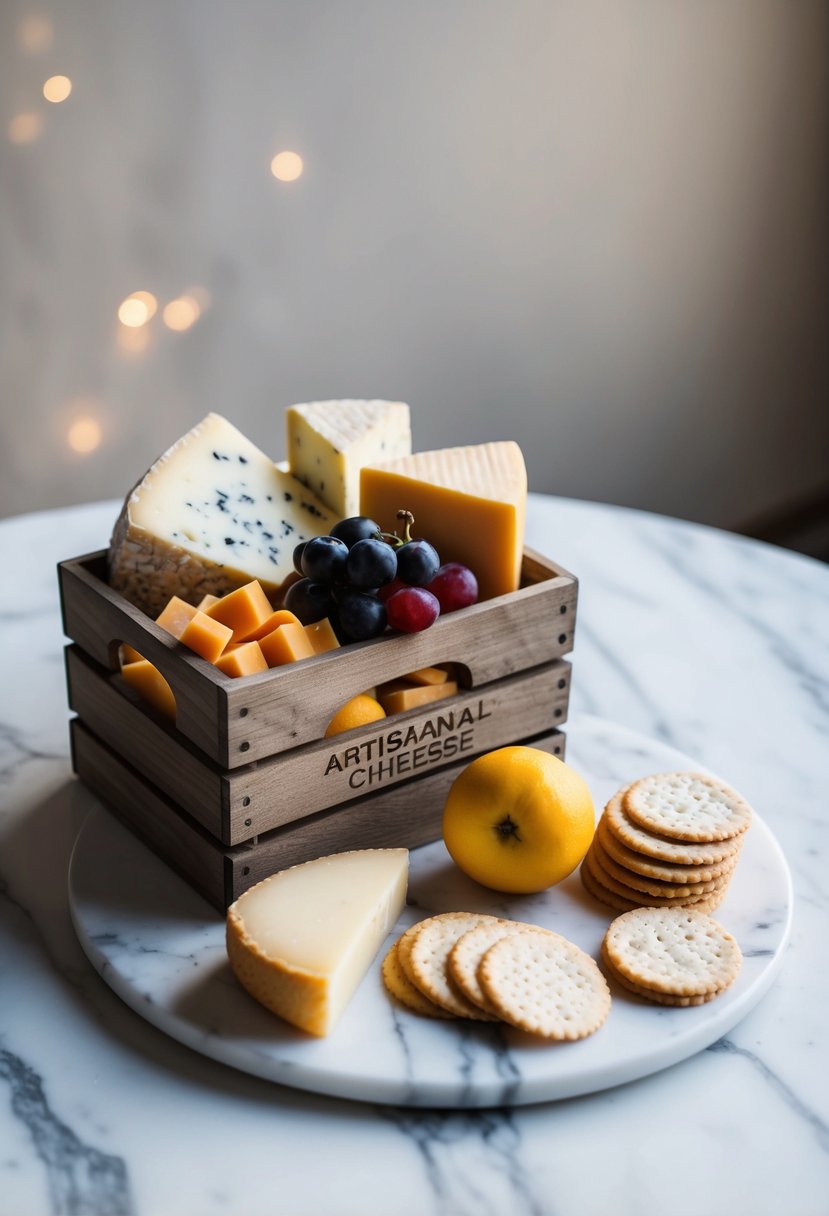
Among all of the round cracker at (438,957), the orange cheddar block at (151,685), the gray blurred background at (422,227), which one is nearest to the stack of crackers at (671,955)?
the round cracker at (438,957)

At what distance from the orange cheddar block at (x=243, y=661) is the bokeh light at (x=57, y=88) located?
144cm

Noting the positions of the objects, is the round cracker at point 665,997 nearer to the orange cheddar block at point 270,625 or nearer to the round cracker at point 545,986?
the round cracker at point 545,986

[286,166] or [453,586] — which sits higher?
[286,166]

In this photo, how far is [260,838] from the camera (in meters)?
1.11

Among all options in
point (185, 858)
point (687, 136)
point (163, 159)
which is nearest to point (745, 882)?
point (185, 858)

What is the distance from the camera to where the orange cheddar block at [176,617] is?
113 cm

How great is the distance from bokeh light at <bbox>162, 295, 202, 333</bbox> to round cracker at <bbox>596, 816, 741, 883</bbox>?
5.56 ft

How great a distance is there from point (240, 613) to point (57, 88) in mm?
1402

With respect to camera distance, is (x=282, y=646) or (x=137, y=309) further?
(x=137, y=309)

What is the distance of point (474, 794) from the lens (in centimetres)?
110

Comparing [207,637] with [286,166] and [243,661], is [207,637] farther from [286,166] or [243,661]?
[286,166]

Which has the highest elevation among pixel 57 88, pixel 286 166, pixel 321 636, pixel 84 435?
pixel 57 88

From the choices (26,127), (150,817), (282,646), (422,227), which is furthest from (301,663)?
(422,227)

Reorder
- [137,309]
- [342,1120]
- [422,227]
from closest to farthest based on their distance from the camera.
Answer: [342,1120]
[137,309]
[422,227]
